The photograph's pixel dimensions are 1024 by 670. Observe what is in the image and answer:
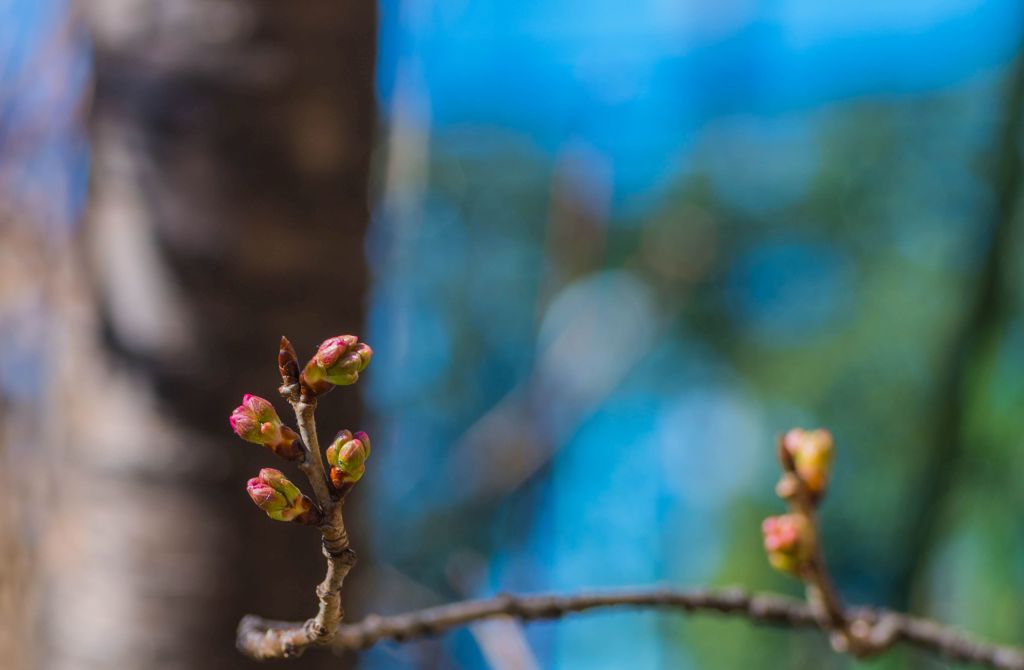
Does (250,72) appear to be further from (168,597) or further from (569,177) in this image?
(569,177)

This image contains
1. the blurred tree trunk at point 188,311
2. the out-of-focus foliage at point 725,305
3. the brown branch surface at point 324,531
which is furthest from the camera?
the out-of-focus foliage at point 725,305

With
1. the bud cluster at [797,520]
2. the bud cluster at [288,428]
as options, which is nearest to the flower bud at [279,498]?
the bud cluster at [288,428]

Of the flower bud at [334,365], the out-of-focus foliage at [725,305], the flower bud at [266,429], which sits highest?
the flower bud at [334,365]

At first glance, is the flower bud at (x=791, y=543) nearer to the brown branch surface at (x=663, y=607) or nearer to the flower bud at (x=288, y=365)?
the brown branch surface at (x=663, y=607)

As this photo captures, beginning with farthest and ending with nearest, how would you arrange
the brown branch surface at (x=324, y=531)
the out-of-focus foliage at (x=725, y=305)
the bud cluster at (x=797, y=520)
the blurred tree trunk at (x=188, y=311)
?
the out-of-focus foliage at (x=725, y=305)
the blurred tree trunk at (x=188, y=311)
the bud cluster at (x=797, y=520)
the brown branch surface at (x=324, y=531)

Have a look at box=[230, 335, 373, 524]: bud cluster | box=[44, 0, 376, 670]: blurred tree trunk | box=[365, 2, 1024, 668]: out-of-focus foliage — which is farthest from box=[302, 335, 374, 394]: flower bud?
box=[365, 2, 1024, 668]: out-of-focus foliage

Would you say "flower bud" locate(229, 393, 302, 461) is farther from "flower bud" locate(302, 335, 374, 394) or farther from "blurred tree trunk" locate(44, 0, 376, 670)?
"blurred tree trunk" locate(44, 0, 376, 670)
